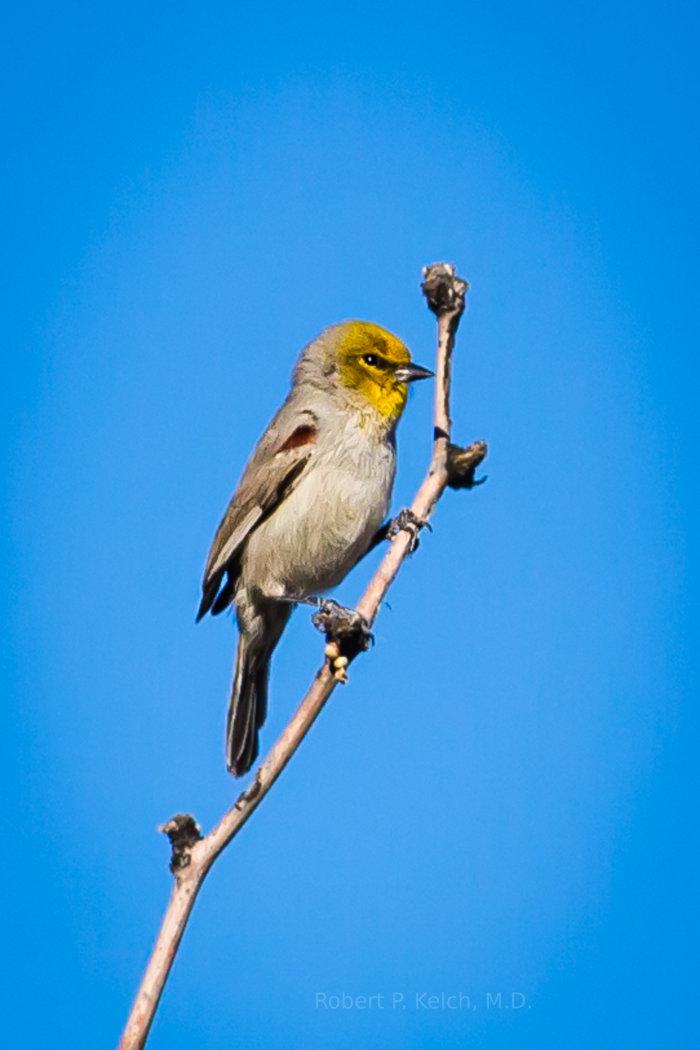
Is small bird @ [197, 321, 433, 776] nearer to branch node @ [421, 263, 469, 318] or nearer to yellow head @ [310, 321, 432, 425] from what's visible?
yellow head @ [310, 321, 432, 425]

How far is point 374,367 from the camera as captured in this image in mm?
5957

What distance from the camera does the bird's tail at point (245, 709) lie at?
5.66m

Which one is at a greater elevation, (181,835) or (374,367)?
(374,367)

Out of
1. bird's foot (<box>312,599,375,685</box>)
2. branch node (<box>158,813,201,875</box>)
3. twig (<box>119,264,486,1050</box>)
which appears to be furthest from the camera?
bird's foot (<box>312,599,375,685</box>)

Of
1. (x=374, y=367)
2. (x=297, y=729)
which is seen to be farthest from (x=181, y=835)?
(x=374, y=367)

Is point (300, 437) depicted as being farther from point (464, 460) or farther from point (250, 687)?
point (464, 460)

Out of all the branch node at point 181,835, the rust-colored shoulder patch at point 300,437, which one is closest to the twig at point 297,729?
the branch node at point 181,835

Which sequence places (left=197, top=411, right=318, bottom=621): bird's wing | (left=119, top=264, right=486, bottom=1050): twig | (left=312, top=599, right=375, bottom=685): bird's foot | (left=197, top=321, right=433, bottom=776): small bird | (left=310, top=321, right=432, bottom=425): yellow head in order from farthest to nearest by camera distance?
(left=310, top=321, right=432, bottom=425): yellow head → (left=197, top=411, right=318, bottom=621): bird's wing → (left=197, top=321, right=433, bottom=776): small bird → (left=312, top=599, right=375, bottom=685): bird's foot → (left=119, top=264, right=486, bottom=1050): twig

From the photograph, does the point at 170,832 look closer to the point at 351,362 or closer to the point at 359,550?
the point at 359,550

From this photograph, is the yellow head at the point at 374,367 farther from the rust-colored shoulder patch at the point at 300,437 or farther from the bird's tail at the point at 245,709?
the bird's tail at the point at 245,709

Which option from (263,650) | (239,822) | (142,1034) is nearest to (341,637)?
(239,822)

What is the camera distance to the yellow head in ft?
19.2

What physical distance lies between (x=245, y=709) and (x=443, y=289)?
9.38 feet

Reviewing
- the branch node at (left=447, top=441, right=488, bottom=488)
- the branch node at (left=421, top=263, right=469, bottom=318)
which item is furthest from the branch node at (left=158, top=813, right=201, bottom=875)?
the branch node at (left=421, top=263, right=469, bottom=318)
